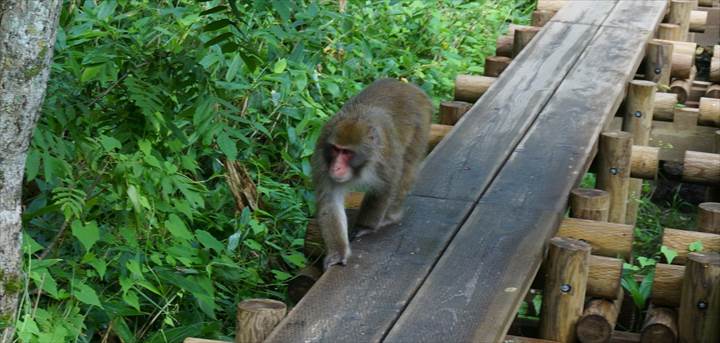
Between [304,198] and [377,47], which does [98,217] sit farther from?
[377,47]

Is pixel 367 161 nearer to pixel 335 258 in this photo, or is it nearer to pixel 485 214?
pixel 335 258

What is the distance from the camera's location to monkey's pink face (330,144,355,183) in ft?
15.7

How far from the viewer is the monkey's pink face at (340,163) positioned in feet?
15.7

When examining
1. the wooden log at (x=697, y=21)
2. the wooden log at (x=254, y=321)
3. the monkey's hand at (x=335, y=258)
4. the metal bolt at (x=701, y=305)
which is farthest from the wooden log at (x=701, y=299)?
the wooden log at (x=697, y=21)

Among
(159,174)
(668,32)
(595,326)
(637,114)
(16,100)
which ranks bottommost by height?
(595,326)

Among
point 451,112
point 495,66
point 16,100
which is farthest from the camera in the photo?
point 495,66

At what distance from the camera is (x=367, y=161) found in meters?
4.88

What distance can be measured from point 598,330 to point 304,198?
7.29 ft

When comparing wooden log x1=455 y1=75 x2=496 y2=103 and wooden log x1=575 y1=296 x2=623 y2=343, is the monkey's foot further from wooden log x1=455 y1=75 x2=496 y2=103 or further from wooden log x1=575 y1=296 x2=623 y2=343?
wooden log x1=455 y1=75 x2=496 y2=103

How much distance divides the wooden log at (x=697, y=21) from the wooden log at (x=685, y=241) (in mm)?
4146

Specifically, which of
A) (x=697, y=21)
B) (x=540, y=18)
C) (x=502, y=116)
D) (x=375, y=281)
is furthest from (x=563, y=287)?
(x=697, y=21)

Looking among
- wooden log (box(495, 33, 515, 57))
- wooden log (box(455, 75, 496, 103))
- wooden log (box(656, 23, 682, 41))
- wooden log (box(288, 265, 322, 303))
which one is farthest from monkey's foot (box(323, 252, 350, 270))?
wooden log (box(656, 23, 682, 41))

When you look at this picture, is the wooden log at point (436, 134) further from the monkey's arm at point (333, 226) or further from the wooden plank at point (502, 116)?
the monkey's arm at point (333, 226)

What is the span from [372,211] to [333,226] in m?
0.26
